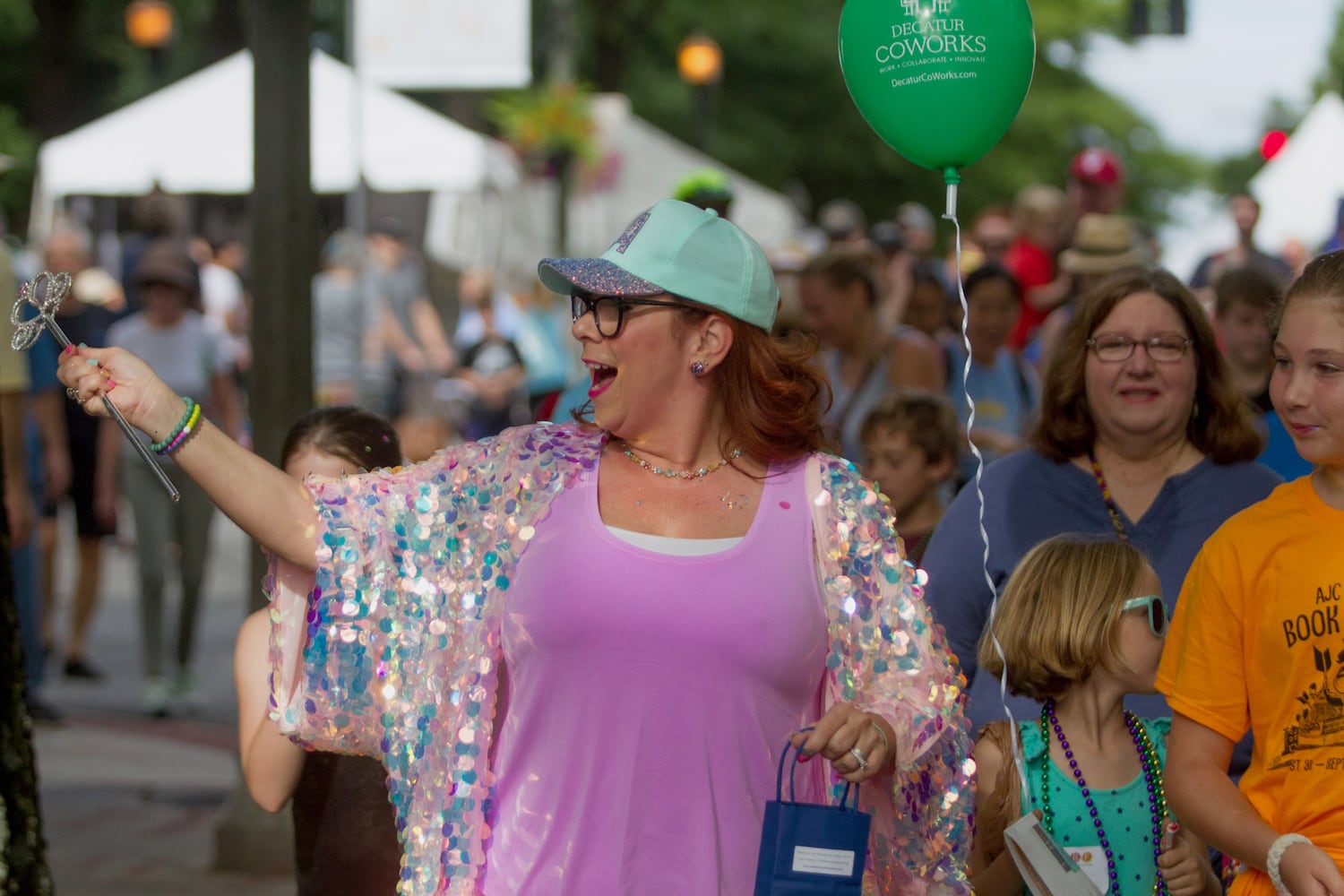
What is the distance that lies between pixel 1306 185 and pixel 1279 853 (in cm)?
1551

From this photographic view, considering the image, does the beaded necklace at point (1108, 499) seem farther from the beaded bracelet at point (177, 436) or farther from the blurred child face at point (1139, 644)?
the beaded bracelet at point (177, 436)

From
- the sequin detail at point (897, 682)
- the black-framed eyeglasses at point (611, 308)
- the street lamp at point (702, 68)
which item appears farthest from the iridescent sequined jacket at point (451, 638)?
the street lamp at point (702, 68)

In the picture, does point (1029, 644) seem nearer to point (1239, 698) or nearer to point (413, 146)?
point (1239, 698)

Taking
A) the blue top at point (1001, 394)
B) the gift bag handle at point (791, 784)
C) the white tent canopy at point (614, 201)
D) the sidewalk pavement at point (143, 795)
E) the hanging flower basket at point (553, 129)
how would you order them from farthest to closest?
the white tent canopy at point (614, 201) → the hanging flower basket at point (553, 129) → the blue top at point (1001, 394) → the sidewalk pavement at point (143, 795) → the gift bag handle at point (791, 784)

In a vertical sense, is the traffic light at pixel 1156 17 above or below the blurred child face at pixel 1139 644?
above

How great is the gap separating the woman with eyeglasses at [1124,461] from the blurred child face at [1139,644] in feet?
2.12

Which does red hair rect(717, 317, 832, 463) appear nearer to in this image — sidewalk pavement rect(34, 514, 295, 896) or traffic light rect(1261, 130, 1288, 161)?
sidewalk pavement rect(34, 514, 295, 896)

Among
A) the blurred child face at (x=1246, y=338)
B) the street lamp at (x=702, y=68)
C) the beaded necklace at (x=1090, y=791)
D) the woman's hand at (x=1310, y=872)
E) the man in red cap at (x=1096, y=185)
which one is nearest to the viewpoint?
the woman's hand at (x=1310, y=872)

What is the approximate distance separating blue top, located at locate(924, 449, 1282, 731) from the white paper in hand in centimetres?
97

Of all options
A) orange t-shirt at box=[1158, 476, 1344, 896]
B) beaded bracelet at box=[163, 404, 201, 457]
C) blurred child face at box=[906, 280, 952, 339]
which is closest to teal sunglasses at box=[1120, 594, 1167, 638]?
orange t-shirt at box=[1158, 476, 1344, 896]

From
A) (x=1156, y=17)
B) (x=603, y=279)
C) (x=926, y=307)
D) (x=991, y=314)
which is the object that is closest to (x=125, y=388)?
(x=603, y=279)

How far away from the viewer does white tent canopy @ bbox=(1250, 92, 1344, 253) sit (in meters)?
16.9

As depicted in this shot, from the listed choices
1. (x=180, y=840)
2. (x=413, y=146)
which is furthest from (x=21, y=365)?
(x=413, y=146)

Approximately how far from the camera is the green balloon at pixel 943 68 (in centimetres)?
410
